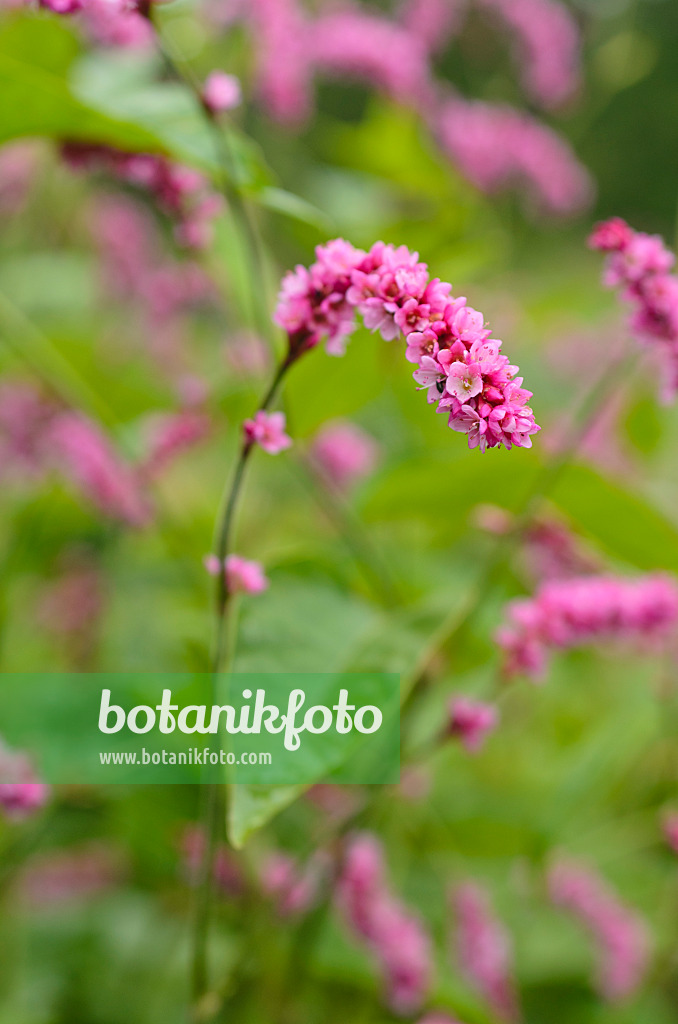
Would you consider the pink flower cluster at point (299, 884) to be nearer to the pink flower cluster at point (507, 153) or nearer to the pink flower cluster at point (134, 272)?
the pink flower cluster at point (134, 272)

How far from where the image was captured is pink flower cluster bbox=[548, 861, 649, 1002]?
23.8 inches

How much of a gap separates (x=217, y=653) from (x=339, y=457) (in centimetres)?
37

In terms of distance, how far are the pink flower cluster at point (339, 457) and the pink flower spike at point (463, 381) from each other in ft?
1.42

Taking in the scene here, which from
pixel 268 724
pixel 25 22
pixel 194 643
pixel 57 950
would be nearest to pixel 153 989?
pixel 57 950

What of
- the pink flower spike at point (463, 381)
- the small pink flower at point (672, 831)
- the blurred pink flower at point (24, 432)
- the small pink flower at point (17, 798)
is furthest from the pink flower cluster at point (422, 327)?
the blurred pink flower at point (24, 432)

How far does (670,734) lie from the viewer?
73 cm

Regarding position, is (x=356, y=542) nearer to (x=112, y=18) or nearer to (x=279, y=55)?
(x=112, y=18)

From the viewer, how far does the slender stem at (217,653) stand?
0.31 meters

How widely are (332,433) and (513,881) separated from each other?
375 millimetres

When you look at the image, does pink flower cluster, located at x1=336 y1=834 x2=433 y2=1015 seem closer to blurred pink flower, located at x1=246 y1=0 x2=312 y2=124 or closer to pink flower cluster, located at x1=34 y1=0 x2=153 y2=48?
pink flower cluster, located at x1=34 y1=0 x2=153 y2=48

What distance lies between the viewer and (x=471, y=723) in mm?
417

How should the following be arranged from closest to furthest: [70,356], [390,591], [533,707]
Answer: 1. [390,591]
2. [70,356]
3. [533,707]

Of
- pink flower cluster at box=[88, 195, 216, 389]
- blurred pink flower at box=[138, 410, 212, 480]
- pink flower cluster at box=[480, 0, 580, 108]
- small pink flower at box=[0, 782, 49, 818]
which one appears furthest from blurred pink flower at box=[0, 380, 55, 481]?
pink flower cluster at box=[480, 0, 580, 108]

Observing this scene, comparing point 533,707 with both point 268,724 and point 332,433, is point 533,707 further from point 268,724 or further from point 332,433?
point 268,724
